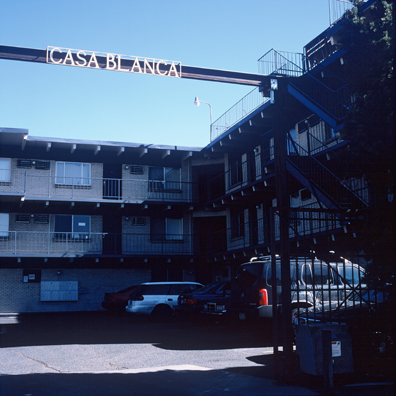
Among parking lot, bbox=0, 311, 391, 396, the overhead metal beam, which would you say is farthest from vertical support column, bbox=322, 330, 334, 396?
the overhead metal beam

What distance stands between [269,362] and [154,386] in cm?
313

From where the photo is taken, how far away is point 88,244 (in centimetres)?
2859

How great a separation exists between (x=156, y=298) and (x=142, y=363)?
11.0 m

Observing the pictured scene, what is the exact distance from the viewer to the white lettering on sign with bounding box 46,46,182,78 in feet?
29.8

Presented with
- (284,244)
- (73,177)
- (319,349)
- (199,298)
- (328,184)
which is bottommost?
(319,349)

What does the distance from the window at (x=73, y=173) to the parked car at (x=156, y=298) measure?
10.0 m

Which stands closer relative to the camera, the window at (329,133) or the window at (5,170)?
the window at (329,133)

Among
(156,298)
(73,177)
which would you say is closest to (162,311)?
(156,298)

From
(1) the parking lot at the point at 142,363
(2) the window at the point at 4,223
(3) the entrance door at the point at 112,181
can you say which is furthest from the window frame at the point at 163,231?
(1) the parking lot at the point at 142,363

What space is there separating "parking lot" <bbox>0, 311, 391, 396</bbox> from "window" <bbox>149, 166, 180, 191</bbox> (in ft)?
48.4

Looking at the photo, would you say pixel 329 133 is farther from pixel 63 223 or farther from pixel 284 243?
pixel 63 223

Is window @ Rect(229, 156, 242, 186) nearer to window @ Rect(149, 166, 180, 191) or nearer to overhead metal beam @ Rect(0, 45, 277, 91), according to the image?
window @ Rect(149, 166, 180, 191)

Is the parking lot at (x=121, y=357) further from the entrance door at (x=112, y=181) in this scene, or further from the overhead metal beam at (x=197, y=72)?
the entrance door at (x=112, y=181)

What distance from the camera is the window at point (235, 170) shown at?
1099 inches
